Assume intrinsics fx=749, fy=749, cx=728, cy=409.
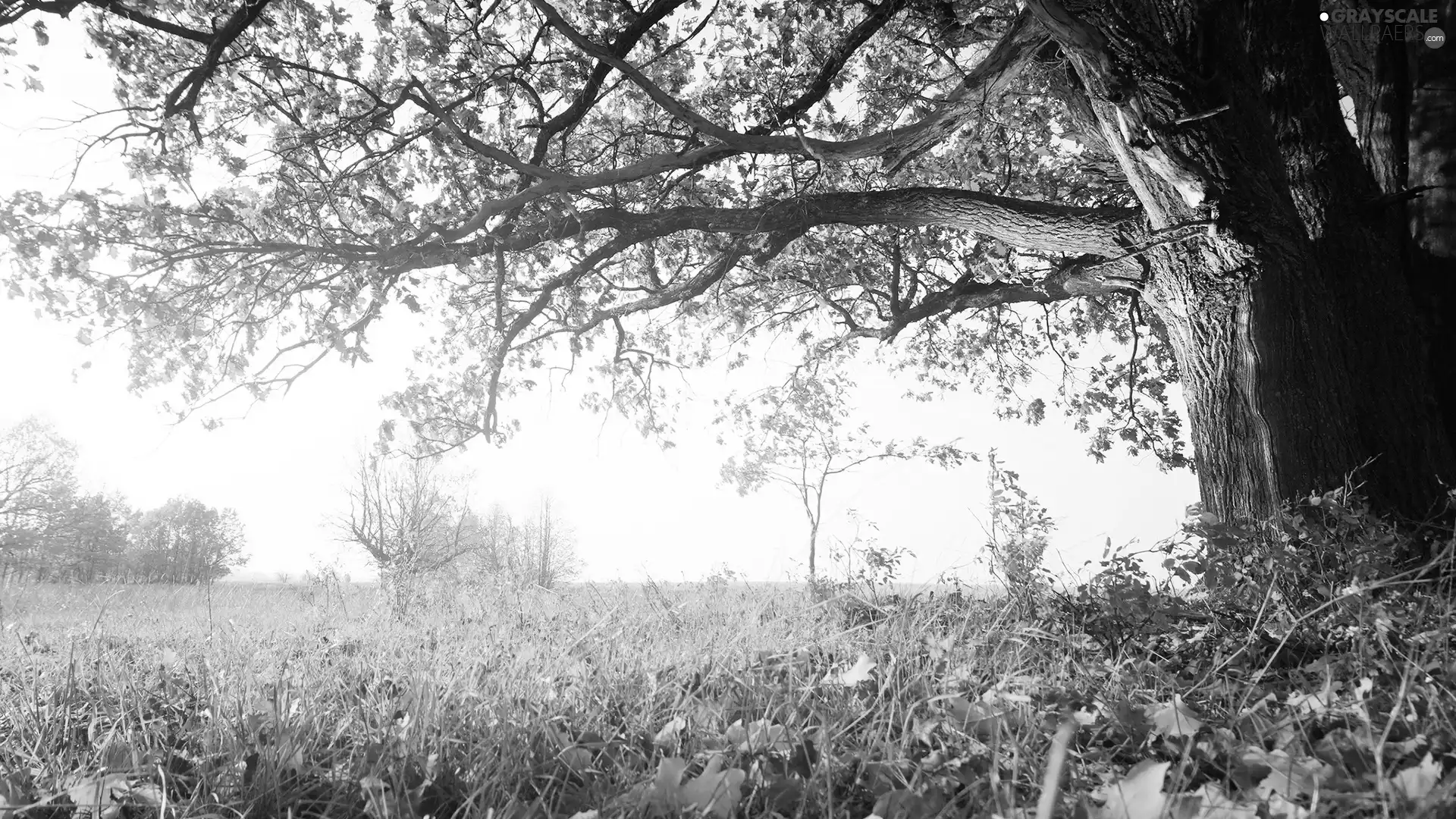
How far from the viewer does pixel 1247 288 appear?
5.04 meters

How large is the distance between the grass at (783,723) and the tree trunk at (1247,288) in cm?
200

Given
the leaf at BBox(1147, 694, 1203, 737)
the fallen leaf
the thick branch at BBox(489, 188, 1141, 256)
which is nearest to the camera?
the leaf at BBox(1147, 694, 1203, 737)

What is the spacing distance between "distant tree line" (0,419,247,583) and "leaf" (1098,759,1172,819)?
78.8ft

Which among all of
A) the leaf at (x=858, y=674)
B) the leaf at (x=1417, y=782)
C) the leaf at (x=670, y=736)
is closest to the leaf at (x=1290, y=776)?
the leaf at (x=1417, y=782)

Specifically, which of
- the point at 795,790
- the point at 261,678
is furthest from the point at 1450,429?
the point at 261,678

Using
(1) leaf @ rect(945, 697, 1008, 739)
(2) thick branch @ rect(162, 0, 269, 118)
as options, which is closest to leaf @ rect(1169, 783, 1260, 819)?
(1) leaf @ rect(945, 697, 1008, 739)

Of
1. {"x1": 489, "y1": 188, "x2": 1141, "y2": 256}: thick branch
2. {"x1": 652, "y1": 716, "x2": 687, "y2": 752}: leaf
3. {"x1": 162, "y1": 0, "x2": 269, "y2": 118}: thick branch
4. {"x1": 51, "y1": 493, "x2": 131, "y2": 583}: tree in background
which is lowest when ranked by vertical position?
{"x1": 652, "y1": 716, "x2": 687, "y2": 752}: leaf

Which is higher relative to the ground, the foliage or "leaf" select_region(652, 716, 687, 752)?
the foliage

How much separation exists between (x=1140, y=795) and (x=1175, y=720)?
2.10 ft

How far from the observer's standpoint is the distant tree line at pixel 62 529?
82.8 feet

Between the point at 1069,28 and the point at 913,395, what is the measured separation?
347 inches

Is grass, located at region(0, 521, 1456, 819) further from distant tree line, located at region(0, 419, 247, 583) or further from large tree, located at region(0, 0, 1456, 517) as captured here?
distant tree line, located at region(0, 419, 247, 583)

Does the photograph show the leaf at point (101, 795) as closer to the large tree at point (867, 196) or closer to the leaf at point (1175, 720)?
the leaf at point (1175, 720)

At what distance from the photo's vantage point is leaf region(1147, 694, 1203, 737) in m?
1.98
